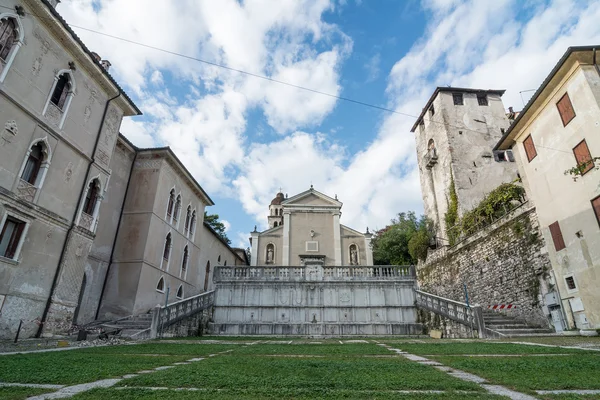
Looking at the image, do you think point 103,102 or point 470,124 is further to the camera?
point 470,124

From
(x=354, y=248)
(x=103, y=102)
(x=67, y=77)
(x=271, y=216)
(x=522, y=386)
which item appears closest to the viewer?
(x=522, y=386)

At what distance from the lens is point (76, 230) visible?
14242mm

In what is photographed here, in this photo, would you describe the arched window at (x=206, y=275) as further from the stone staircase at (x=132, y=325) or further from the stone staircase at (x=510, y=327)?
the stone staircase at (x=510, y=327)

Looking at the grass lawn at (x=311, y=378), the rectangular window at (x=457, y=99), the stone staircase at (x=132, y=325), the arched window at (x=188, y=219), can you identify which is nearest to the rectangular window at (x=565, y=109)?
the grass lawn at (x=311, y=378)

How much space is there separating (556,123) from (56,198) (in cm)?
2199

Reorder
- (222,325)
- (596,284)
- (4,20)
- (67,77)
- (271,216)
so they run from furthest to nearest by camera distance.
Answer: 1. (271,216)
2. (222,325)
3. (67,77)
4. (596,284)
5. (4,20)

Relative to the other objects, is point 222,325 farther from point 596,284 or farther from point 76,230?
point 596,284

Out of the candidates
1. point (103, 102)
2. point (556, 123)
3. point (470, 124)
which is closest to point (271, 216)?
point (470, 124)

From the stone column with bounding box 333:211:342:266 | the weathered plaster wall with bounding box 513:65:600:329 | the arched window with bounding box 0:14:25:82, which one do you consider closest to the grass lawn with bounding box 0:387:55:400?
the arched window with bounding box 0:14:25:82

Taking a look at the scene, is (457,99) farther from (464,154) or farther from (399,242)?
(399,242)

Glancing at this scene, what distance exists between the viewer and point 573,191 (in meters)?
13.8

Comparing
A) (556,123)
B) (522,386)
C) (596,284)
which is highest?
(556,123)

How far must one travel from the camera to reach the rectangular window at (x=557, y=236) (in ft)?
46.1

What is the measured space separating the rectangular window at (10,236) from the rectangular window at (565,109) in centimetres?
2224
